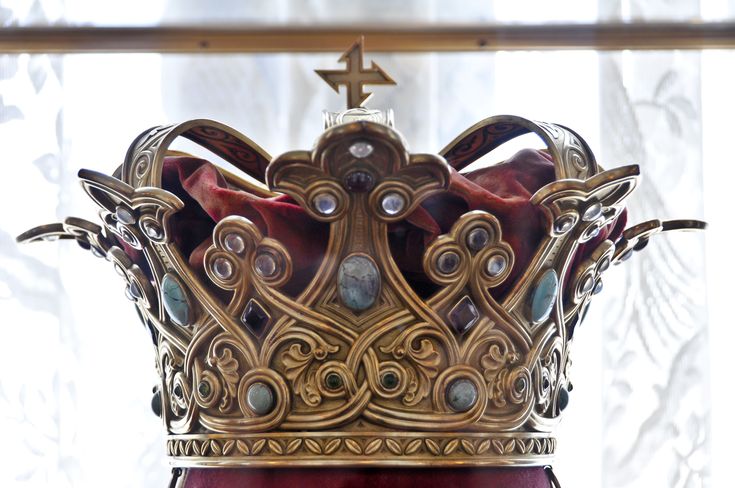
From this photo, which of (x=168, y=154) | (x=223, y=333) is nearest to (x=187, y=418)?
(x=223, y=333)

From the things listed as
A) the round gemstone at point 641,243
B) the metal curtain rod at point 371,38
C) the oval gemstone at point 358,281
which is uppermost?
the metal curtain rod at point 371,38

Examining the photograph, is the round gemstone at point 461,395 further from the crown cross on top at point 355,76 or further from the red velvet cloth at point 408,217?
the crown cross on top at point 355,76

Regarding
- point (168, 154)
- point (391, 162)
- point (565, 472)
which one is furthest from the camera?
point (565, 472)

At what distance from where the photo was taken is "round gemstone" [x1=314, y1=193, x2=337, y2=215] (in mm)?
543

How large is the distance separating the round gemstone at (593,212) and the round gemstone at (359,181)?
148mm

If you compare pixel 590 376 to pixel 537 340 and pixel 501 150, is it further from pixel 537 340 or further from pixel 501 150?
pixel 537 340

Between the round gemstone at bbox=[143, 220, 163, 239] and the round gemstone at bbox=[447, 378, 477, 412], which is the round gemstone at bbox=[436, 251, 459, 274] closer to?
the round gemstone at bbox=[447, 378, 477, 412]

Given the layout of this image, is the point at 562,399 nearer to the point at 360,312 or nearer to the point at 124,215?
the point at 360,312

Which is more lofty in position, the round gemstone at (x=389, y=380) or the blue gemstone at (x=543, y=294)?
the blue gemstone at (x=543, y=294)

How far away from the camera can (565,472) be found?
1.00m

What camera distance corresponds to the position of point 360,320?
0.57m

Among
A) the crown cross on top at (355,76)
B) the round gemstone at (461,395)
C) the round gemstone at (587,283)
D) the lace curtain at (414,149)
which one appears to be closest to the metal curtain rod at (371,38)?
the lace curtain at (414,149)

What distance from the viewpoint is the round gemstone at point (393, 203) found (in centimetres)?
54

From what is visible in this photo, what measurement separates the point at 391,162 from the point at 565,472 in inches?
23.7
